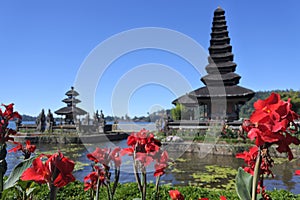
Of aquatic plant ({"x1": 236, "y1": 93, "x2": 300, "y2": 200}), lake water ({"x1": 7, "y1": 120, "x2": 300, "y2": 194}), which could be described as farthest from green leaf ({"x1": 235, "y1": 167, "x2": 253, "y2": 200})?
lake water ({"x1": 7, "y1": 120, "x2": 300, "y2": 194})

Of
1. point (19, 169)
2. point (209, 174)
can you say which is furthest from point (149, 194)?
point (209, 174)

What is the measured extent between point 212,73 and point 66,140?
14978mm

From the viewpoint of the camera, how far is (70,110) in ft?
88.6

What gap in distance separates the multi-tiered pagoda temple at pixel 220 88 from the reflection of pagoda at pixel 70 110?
39.3 ft

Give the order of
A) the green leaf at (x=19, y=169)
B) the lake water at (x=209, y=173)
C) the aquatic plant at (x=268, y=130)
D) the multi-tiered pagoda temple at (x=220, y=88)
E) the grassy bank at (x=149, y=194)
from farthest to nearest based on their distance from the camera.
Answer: the multi-tiered pagoda temple at (x=220, y=88)
the lake water at (x=209, y=173)
the grassy bank at (x=149, y=194)
the green leaf at (x=19, y=169)
the aquatic plant at (x=268, y=130)

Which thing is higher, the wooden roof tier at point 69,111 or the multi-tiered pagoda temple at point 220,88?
the multi-tiered pagoda temple at point 220,88

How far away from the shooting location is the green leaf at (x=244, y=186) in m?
0.94

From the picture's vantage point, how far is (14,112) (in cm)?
208

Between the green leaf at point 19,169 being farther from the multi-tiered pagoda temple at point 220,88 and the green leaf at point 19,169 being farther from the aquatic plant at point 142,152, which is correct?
the multi-tiered pagoda temple at point 220,88

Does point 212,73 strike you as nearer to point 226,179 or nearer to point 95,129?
point 95,129

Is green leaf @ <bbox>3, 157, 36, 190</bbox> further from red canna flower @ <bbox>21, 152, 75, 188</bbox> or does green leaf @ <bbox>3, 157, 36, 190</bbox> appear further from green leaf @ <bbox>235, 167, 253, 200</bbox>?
green leaf @ <bbox>235, 167, 253, 200</bbox>

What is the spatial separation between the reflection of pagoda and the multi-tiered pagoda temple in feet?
39.3

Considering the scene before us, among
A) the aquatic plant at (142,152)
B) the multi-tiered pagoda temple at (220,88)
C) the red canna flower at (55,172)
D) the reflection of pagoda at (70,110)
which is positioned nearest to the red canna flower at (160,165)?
the aquatic plant at (142,152)

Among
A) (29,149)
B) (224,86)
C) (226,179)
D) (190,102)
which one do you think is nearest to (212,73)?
(224,86)
